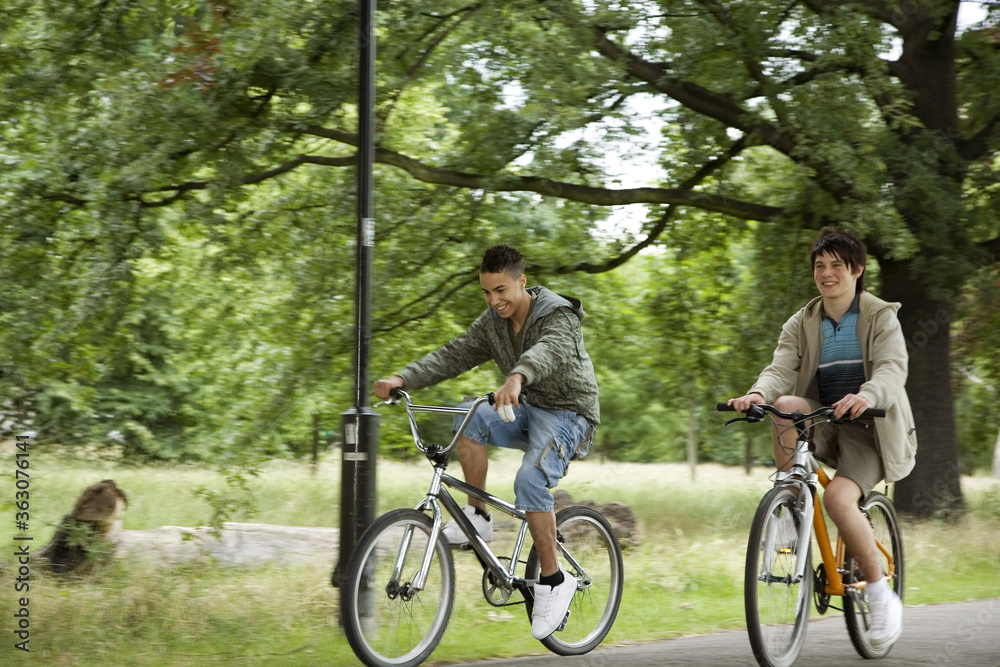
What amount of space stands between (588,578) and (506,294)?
1668 mm

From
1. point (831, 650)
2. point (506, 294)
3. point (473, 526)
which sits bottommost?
point (831, 650)

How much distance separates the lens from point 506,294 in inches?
203

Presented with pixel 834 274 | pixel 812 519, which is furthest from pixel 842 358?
pixel 812 519

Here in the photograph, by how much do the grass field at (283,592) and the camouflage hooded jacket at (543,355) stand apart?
3.01ft

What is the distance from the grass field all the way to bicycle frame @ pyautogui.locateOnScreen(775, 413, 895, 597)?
4.57 ft

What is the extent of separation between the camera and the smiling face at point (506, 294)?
5121mm

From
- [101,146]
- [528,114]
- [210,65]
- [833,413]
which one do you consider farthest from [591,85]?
[833,413]

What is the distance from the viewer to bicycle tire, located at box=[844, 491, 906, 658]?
5332mm

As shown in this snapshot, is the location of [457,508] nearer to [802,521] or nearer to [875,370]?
[802,521]

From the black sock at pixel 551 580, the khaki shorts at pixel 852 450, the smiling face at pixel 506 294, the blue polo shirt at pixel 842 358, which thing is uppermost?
the smiling face at pixel 506 294

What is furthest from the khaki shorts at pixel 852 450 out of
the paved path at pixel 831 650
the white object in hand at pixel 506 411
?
the white object in hand at pixel 506 411

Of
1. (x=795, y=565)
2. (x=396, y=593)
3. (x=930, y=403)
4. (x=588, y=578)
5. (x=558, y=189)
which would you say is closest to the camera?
(x=396, y=593)

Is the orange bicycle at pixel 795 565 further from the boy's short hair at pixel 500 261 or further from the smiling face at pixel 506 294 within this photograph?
the boy's short hair at pixel 500 261

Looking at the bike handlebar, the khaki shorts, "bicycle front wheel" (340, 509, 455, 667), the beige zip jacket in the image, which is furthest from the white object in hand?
the khaki shorts
